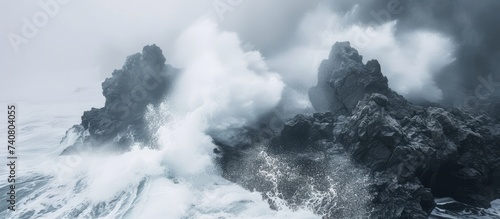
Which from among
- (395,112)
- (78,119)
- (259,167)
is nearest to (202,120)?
(259,167)

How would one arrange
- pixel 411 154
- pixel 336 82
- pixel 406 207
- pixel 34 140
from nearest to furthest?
1. pixel 406 207
2. pixel 411 154
3. pixel 336 82
4. pixel 34 140

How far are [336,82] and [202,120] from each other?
1587 centimetres

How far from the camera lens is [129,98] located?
44.5 meters

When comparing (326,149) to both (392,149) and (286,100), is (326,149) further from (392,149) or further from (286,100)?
(286,100)

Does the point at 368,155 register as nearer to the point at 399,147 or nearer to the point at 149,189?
the point at 399,147

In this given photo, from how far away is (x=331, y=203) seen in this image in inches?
1009
